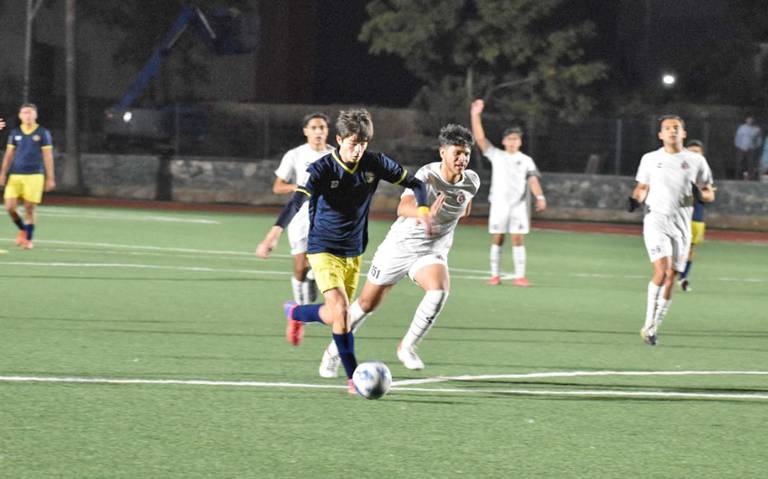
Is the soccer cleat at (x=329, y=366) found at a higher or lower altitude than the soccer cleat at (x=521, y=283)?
higher

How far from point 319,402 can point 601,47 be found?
127 feet

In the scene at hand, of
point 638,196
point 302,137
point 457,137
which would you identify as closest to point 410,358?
point 457,137

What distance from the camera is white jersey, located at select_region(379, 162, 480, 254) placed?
34.0 ft

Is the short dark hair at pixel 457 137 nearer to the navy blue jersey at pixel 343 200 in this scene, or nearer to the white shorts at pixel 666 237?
the navy blue jersey at pixel 343 200

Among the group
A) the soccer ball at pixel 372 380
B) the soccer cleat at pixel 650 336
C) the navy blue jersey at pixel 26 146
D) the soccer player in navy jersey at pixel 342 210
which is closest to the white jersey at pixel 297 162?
the soccer cleat at pixel 650 336

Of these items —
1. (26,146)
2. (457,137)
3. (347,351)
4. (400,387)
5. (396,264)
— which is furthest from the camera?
(26,146)

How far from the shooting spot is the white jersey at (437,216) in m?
10.4

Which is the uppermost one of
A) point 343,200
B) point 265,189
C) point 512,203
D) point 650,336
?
point 343,200

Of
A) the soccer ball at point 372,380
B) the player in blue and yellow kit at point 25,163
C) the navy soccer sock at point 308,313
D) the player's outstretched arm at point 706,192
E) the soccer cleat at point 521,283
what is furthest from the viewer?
the player in blue and yellow kit at point 25,163

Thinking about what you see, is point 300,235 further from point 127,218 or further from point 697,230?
point 127,218

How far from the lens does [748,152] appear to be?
33.6m

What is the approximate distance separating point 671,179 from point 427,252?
11.6 ft

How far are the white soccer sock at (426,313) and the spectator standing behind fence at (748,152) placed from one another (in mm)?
24290

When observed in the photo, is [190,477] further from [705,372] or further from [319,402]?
[705,372]
